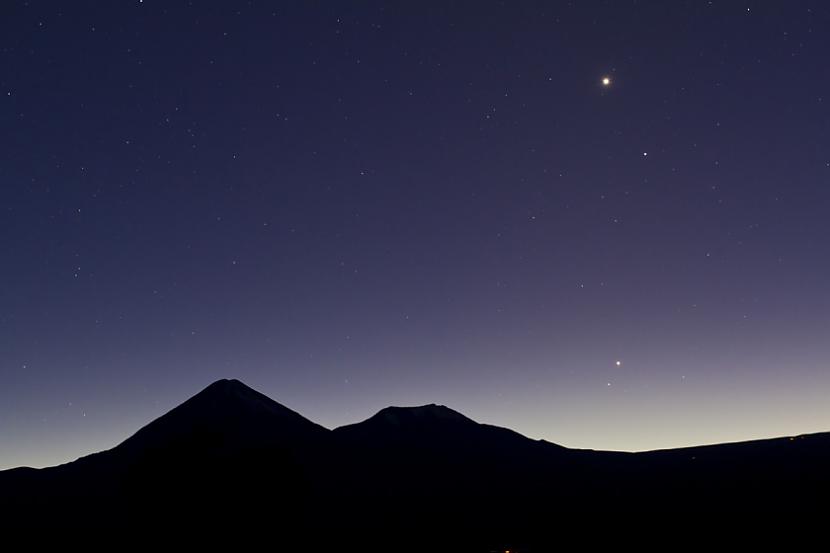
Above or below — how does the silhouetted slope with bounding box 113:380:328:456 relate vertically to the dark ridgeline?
above

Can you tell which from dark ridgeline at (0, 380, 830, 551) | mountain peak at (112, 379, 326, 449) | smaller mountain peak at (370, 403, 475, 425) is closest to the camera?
dark ridgeline at (0, 380, 830, 551)

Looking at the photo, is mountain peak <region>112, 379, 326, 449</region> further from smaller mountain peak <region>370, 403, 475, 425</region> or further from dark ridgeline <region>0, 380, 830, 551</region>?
smaller mountain peak <region>370, 403, 475, 425</region>

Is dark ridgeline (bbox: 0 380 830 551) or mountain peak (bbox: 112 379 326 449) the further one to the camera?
mountain peak (bbox: 112 379 326 449)

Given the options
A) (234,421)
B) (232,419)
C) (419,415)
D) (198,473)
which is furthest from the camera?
(419,415)

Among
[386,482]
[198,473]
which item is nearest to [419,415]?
[386,482]

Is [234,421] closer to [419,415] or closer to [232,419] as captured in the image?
[232,419]

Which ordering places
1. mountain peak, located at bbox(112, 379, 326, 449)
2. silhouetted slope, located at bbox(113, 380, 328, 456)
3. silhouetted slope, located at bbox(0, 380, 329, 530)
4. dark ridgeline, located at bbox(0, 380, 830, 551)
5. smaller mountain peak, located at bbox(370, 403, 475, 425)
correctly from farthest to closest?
Result: 1. smaller mountain peak, located at bbox(370, 403, 475, 425)
2. mountain peak, located at bbox(112, 379, 326, 449)
3. silhouetted slope, located at bbox(113, 380, 328, 456)
4. dark ridgeline, located at bbox(0, 380, 830, 551)
5. silhouetted slope, located at bbox(0, 380, 329, 530)

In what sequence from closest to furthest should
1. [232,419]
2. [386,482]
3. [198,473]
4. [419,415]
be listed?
[198,473] → [386,482] → [232,419] → [419,415]

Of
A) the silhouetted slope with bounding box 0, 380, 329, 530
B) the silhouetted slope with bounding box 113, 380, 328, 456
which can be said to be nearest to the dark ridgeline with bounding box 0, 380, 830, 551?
the silhouetted slope with bounding box 0, 380, 329, 530

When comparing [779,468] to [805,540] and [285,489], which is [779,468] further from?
[285,489]
